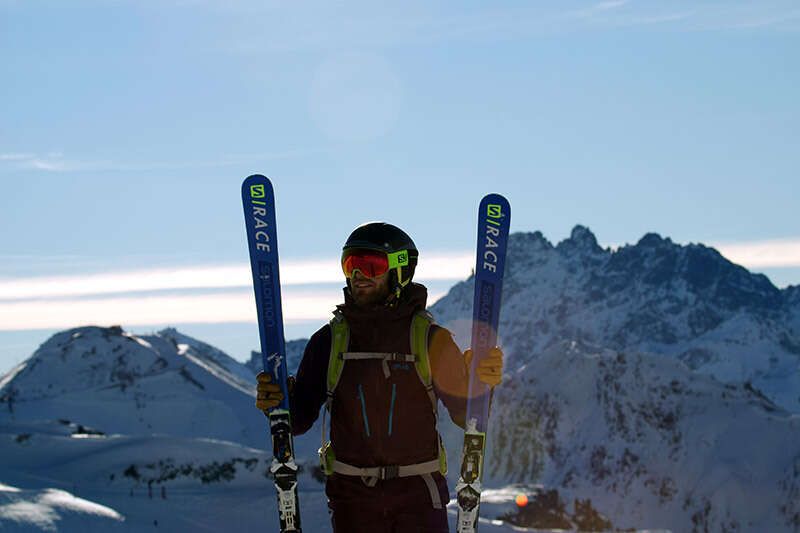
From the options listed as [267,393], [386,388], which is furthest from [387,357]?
[267,393]

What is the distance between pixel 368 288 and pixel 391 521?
6.62 feet

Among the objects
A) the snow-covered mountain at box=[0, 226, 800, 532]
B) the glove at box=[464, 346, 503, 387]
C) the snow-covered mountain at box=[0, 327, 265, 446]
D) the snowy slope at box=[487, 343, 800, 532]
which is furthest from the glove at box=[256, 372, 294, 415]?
the snow-covered mountain at box=[0, 327, 265, 446]

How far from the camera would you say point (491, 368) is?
26.2 feet

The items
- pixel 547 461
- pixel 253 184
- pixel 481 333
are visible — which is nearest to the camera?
pixel 481 333

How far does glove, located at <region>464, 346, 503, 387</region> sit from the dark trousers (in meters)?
1.23

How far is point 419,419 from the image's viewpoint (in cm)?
767

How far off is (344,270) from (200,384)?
18185 cm

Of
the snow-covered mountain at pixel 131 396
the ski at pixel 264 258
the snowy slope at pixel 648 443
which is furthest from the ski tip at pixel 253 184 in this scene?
the snow-covered mountain at pixel 131 396

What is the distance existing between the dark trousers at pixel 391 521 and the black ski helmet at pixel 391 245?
1.91 meters

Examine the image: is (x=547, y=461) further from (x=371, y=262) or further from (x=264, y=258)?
(x=371, y=262)

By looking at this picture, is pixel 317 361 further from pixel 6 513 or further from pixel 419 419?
pixel 6 513

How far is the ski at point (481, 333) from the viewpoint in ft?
27.0

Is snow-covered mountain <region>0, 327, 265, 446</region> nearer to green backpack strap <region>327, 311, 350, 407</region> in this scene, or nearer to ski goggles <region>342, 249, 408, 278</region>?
green backpack strap <region>327, 311, 350, 407</region>

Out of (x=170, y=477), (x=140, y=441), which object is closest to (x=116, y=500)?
(x=170, y=477)
